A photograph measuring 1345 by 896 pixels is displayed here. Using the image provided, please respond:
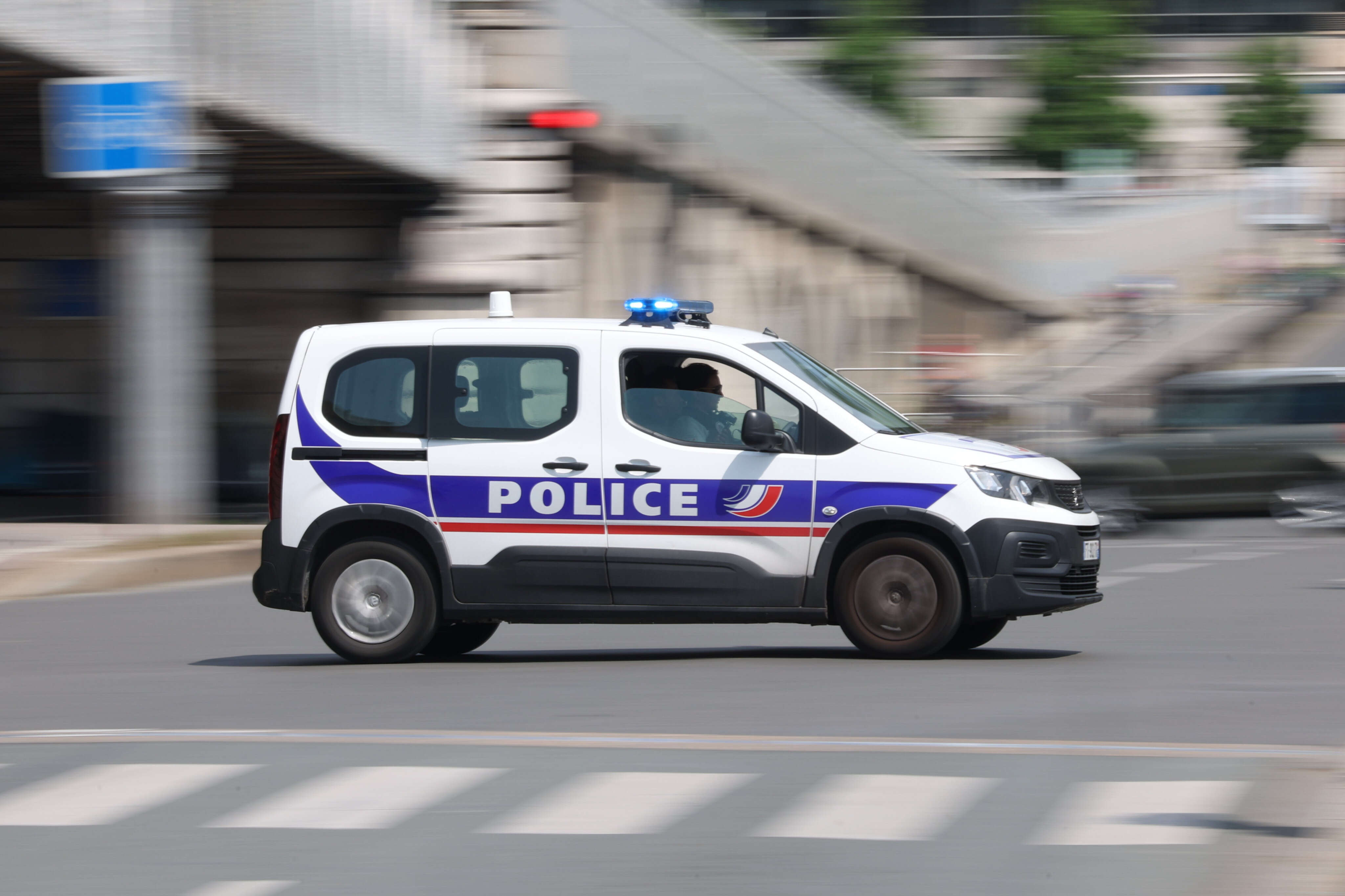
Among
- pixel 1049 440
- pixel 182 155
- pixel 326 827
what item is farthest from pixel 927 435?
pixel 1049 440

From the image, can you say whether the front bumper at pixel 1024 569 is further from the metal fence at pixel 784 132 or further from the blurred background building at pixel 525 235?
the metal fence at pixel 784 132

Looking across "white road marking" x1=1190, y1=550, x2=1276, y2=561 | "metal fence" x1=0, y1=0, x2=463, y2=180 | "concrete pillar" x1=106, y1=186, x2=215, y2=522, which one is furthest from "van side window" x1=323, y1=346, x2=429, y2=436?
"white road marking" x1=1190, y1=550, x2=1276, y2=561

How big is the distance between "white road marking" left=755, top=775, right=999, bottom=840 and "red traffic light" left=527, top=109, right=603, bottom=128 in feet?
56.9

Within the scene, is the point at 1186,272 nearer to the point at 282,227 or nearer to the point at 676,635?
the point at 282,227

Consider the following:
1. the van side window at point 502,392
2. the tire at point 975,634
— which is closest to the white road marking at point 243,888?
the van side window at point 502,392

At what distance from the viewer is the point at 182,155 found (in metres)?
17.0

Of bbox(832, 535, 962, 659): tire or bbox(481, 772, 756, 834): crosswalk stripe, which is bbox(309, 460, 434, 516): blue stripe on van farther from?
bbox(481, 772, 756, 834): crosswalk stripe

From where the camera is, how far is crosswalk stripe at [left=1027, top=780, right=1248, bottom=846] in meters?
5.79

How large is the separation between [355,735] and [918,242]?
24514mm

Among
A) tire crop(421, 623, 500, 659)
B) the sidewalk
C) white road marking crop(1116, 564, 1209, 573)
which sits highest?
tire crop(421, 623, 500, 659)

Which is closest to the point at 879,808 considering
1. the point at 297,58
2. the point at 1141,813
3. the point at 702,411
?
the point at 1141,813

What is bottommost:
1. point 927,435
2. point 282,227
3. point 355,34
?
point 927,435

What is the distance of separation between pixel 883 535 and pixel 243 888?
16.9 ft

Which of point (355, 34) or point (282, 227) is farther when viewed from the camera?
point (282, 227)
